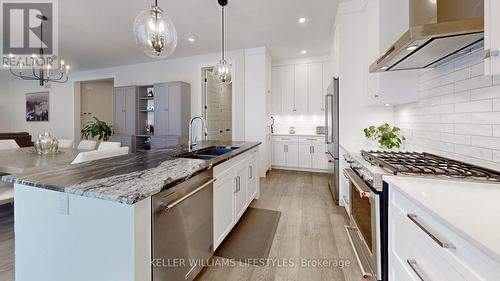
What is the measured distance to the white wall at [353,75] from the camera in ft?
9.50

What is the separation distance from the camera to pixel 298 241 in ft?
6.99

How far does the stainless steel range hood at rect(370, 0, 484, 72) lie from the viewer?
1.16 metres

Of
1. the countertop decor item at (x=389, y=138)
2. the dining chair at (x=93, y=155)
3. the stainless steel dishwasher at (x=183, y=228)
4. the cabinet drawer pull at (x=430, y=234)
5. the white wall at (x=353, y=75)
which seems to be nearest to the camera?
the cabinet drawer pull at (x=430, y=234)

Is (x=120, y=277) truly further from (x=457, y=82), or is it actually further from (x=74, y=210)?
(x=457, y=82)

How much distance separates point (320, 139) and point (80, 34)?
5375mm

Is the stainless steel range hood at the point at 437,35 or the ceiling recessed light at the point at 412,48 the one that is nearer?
the stainless steel range hood at the point at 437,35

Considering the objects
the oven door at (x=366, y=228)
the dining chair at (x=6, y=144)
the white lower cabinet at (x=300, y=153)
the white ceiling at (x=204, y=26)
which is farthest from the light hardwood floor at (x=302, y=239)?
the dining chair at (x=6, y=144)

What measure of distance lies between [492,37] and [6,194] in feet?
13.1

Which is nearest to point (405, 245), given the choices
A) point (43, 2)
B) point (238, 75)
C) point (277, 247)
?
point (277, 247)

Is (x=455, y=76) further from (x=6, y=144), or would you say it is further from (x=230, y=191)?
(x=6, y=144)

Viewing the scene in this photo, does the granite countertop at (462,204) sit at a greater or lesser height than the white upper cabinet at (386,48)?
lesser

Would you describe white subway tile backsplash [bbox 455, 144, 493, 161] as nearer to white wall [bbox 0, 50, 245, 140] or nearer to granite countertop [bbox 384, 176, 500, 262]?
granite countertop [bbox 384, 176, 500, 262]

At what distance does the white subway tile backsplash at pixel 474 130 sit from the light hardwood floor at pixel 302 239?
132 centimetres

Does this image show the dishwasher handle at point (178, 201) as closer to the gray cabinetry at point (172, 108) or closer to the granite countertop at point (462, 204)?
the granite countertop at point (462, 204)
